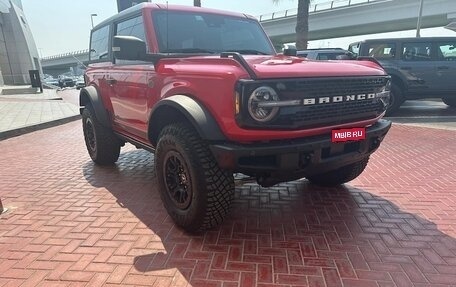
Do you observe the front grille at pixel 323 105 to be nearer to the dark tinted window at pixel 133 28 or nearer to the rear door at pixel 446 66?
the dark tinted window at pixel 133 28

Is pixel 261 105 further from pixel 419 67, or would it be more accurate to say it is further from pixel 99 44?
pixel 419 67

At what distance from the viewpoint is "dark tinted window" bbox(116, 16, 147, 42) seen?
140 inches

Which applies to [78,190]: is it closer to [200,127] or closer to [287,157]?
[200,127]

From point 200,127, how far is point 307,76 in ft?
2.87

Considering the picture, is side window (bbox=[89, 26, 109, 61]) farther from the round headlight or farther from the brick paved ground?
the round headlight

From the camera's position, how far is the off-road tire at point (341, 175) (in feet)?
12.3

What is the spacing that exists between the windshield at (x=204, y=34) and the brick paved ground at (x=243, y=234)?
5.43 ft

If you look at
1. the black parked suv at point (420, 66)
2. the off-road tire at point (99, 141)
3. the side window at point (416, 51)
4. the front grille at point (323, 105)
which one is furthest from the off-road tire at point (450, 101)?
the off-road tire at point (99, 141)

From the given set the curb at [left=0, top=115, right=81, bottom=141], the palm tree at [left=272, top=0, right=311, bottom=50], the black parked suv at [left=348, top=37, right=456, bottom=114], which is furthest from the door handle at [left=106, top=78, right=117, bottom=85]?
the palm tree at [left=272, top=0, right=311, bottom=50]

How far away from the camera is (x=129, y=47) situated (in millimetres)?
2904

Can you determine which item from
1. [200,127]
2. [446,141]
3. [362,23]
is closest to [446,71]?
[446,141]

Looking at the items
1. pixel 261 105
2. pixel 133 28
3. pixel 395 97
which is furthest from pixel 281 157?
pixel 395 97

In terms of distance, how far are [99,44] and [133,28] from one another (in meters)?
1.56

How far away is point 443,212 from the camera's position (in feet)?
11.1
